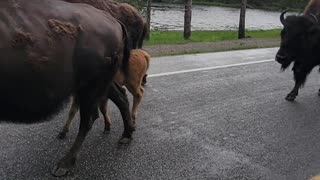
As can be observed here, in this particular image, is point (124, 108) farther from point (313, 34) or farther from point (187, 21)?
point (187, 21)

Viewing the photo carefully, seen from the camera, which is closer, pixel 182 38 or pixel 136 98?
pixel 136 98

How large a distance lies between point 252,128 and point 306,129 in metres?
0.76

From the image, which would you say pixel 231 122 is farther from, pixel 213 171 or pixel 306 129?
pixel 213 171

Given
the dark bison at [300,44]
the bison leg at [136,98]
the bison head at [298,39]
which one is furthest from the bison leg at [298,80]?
the bison leg at [136,98]

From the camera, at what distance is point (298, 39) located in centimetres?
754

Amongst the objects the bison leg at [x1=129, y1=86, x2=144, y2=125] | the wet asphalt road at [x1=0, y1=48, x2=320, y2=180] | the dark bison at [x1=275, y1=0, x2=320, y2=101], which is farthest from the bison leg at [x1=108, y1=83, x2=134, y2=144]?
the dark bison at [x1=275, y1=0, x2=320, y2=101]

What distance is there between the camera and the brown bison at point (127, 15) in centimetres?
548

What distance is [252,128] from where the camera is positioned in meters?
6.20

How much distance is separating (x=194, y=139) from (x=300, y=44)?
2.95 m

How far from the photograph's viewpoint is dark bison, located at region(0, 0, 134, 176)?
3.96m

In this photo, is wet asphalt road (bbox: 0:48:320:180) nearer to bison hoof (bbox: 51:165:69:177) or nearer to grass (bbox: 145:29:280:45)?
bison hoof (bbox: 51:165:69:177)

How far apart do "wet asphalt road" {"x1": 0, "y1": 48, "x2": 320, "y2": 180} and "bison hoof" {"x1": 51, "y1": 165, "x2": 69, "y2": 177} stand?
0.06 meters

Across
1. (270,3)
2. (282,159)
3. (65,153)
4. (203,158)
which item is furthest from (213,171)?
(270,3)

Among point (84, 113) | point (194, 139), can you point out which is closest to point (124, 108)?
point (84, 113)
